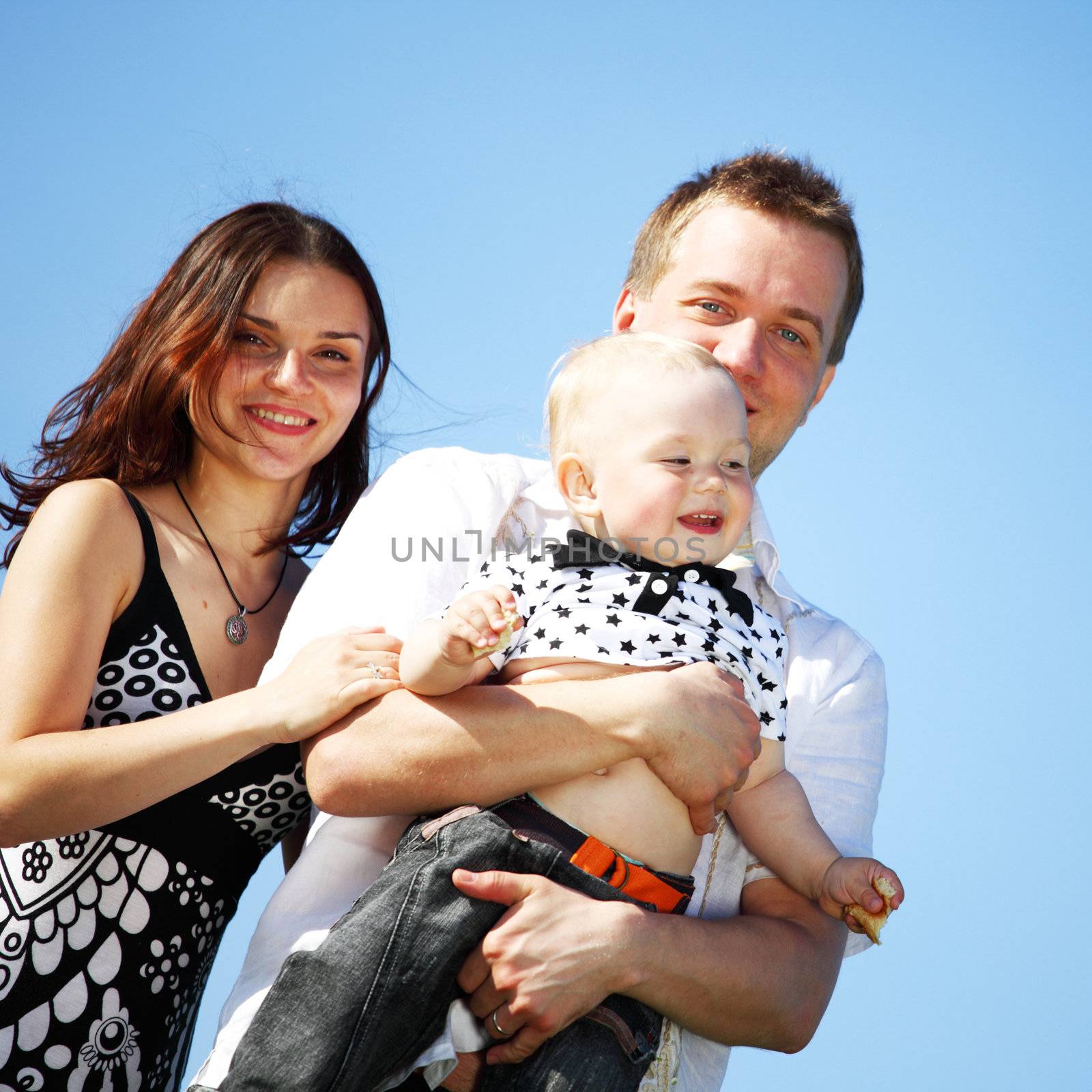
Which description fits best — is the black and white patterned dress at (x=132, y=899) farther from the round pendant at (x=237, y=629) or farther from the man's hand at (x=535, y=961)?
the man's hand at (x=535, y=961)

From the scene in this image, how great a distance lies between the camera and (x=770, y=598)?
3035mm

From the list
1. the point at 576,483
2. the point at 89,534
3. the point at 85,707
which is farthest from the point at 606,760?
the point at 89,534

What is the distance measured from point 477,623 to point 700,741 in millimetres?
506

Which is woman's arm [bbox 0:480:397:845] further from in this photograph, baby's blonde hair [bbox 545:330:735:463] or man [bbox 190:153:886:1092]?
baby's blonde hair [bbox 545:330:735:463]

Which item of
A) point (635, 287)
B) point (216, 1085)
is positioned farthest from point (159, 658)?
point (635, 287)

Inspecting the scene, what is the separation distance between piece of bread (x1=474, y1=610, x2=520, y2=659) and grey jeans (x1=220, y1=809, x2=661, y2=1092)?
0.32 metres

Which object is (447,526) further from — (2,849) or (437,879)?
(2,849)

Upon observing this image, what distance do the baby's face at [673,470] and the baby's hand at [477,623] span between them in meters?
0.51

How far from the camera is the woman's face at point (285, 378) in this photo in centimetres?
309

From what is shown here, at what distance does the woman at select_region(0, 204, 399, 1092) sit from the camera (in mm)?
2443

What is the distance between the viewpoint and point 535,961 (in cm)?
202

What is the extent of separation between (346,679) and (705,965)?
87 centimetres

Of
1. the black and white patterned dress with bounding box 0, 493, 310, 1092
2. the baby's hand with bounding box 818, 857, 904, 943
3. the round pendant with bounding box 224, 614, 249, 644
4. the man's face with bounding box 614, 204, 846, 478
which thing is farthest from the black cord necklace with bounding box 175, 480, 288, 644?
the baby's hand with bounding box 818, 857, 904, 943

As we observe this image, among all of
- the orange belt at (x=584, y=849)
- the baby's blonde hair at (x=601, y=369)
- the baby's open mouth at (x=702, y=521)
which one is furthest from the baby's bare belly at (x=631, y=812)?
the baby's blonde hair at (x=601, y=369)
